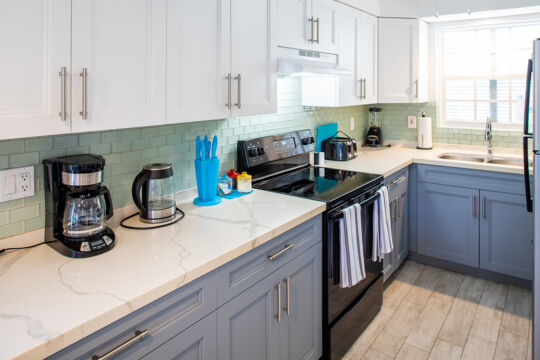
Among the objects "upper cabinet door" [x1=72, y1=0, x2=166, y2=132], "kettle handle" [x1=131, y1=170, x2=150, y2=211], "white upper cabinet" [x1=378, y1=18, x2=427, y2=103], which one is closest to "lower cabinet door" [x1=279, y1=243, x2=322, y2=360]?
"kettle handle" [x1=131, y1=170, x2=150, y2=211]

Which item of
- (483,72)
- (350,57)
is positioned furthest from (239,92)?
(483,72)

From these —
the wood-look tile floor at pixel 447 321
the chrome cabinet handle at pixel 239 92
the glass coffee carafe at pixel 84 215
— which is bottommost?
the wood-look tile floor at pixel 447 321

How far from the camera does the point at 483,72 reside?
377 cm

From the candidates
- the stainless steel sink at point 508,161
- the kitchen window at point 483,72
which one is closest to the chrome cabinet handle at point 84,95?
the stainless steel sink at point 508,161

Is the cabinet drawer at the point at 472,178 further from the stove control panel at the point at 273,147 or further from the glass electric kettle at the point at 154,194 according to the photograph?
the glass electric kettle at the point at 154,194

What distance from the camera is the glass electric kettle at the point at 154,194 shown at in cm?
181

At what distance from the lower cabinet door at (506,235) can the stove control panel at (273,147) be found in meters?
1.45

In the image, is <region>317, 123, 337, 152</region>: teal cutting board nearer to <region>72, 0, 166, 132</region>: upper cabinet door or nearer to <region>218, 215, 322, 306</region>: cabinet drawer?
<region>218, 215, 322, 306</region>: cabinet drawer

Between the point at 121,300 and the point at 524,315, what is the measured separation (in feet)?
9.15

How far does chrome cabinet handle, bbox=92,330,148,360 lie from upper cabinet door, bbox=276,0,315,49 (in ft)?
5.53

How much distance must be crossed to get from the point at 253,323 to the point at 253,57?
4.20ft

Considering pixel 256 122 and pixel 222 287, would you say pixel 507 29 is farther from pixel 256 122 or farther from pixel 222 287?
pixel 222 287

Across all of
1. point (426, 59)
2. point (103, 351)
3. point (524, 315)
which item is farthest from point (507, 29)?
point (103, 351)

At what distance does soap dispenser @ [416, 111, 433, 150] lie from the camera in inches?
153
